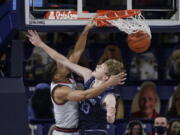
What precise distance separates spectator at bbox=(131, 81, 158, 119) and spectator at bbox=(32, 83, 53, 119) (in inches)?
44.6

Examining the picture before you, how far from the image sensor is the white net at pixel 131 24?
7711 mm

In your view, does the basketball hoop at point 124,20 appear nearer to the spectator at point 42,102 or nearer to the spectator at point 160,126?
the spectator at point 160,126

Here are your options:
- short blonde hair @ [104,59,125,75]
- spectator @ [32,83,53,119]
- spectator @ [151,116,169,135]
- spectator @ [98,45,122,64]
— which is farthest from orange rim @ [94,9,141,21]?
spectator @ [98,45,122,64]

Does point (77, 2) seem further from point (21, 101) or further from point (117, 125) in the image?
point (117, 125)

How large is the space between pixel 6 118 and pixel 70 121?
0.65m

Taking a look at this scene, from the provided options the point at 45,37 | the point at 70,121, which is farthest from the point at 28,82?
the point at 70,121

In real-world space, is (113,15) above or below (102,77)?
above

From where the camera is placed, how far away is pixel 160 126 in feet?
29.8

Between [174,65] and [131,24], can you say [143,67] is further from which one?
[131,24]

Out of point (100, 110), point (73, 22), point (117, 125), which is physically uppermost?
point (73, 22)

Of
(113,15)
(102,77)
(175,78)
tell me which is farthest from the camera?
(175,78)

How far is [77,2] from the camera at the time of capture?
7934mm

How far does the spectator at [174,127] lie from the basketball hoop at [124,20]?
1963mm

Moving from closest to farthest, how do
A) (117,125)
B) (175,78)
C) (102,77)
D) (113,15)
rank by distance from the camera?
(102,77)
(113,15)
(117,125)
(175,78)
